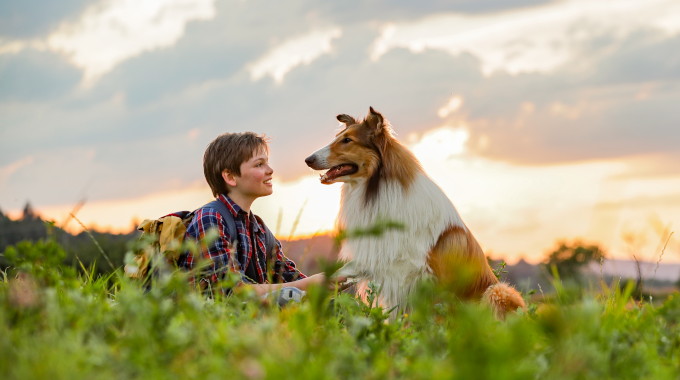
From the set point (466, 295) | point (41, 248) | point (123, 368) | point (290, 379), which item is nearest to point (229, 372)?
point (290, 379)

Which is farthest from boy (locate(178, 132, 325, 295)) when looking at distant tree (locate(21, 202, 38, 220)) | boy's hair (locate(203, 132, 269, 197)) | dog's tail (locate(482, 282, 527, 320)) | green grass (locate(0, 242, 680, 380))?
distant tree (locate(21, 202, 38, 220))

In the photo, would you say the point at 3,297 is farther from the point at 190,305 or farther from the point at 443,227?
the point at 443,227

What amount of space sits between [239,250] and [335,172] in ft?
4.02

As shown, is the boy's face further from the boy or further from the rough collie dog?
the rough collie dog

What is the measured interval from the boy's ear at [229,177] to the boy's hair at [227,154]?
30mm

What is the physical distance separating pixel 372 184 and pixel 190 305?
12.4ft

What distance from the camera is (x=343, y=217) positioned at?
23.6ft

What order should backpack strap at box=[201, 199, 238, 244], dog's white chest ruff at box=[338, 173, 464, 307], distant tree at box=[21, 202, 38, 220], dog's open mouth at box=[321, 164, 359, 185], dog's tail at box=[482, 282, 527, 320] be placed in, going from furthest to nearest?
distant tree at box=[21, 202, 38, 220], dog's open mouth at box=[321, 164, 359, 185], backpack strap at box=[201, 199, 238, 244], dog's white chest ruff at box=[338, 173, 464, 307], dog's tail at box=[482, 282, 527, 320]

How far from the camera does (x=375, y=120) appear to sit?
6758mm

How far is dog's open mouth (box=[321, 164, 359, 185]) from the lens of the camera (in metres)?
6.86

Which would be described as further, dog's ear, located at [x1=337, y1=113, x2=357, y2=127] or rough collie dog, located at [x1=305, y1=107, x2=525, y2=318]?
dog's ear, located at [x1=337, y1=113, x2=357, y2=127]

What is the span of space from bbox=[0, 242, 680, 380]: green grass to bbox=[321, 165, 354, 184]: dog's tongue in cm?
275

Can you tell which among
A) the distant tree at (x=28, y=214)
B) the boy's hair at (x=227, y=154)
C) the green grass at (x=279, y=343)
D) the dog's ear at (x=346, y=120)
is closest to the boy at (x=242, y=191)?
the boy's hair at (x=227, y=154)

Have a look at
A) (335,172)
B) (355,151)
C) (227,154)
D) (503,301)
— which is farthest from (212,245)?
(503,301)
